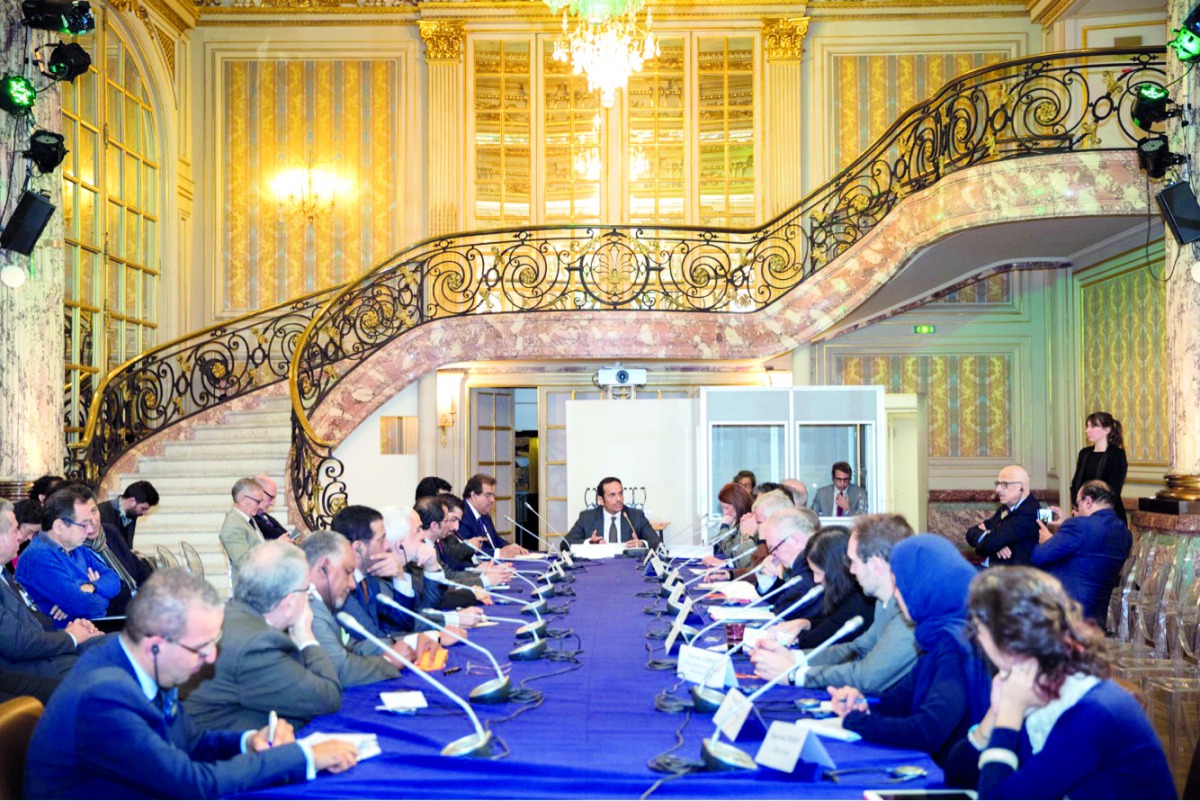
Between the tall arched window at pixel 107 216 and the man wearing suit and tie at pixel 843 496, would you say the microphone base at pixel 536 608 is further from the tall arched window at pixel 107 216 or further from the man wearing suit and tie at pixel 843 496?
the tall arched window at pixel 107 216

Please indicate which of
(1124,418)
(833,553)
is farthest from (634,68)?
(833,553)

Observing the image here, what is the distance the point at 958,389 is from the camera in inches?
504

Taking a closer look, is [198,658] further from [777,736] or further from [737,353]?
[737,353]

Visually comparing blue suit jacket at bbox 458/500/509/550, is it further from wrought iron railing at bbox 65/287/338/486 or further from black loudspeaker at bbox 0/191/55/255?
black loudspeaker at bbox 0/191/55/255

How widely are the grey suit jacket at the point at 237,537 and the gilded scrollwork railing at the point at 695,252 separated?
7.11 ft

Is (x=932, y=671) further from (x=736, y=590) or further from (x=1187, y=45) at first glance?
(x=1187, y=45)

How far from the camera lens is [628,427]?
1100 centimetres

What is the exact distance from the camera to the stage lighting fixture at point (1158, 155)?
802 cm

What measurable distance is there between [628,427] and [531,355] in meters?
1.11

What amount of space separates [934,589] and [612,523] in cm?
594

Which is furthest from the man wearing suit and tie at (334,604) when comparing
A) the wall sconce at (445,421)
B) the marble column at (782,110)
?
the marble column at (782,110)

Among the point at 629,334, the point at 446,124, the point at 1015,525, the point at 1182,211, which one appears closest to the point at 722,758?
the point at 1015,525

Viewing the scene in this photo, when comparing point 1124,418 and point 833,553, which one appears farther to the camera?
point 1124,418

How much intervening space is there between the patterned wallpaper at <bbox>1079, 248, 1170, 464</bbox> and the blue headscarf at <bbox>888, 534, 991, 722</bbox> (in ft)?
25.1
